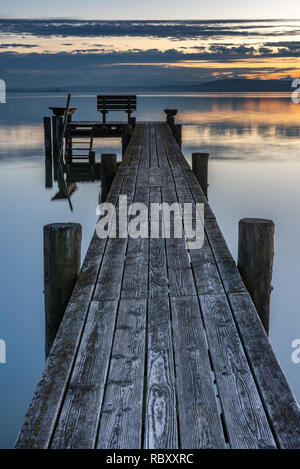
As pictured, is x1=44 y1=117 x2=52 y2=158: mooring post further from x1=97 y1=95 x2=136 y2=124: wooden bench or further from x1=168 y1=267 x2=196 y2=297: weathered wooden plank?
x1=168 y1=267 x2=196 y2=297: weathered wooden plank

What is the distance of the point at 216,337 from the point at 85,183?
1312 cm

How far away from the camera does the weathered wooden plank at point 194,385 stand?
92.6 inches

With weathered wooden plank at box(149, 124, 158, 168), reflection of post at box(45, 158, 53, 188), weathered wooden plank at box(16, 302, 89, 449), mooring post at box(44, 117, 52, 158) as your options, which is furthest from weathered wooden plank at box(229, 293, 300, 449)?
mooring post at box(44, 117, 52, 158)

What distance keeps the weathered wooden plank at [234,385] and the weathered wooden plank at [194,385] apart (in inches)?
2.0

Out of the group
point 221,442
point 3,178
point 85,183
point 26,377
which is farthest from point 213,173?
point 221,442

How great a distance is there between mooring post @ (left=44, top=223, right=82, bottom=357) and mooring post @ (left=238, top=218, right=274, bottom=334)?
52.9 inches

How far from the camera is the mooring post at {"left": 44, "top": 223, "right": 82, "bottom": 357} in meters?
3.93

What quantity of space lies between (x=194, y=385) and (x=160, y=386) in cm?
17

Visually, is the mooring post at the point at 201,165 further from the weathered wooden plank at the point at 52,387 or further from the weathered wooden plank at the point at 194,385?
the weathered wooden plank at the point at 52,387

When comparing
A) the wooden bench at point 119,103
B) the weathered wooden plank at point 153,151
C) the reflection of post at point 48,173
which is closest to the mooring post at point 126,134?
the weathered wooden plank at point 153,151

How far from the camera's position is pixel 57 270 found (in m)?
3.97

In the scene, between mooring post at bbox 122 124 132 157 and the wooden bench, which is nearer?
mooring post at bbox 122 124 132 157
